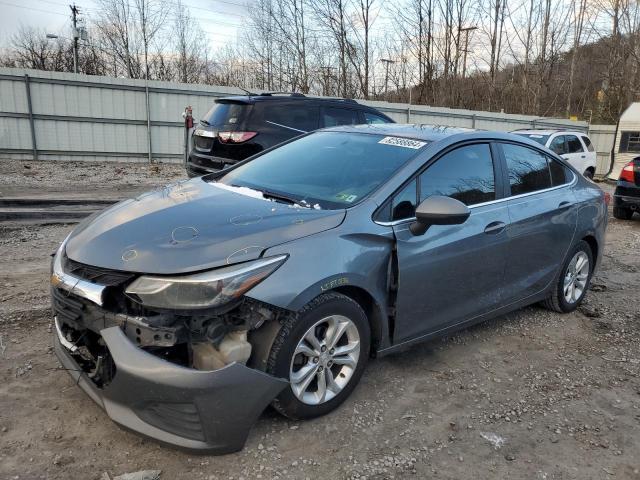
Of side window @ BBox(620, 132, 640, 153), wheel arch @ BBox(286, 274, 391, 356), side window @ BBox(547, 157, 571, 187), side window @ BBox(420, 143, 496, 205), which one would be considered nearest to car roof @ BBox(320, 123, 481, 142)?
side window @ BBox(420, 143, 496, 205)

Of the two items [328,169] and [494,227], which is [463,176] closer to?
[494,227]

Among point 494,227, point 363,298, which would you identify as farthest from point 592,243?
point 363,298

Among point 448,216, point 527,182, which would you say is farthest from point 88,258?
point 527,182

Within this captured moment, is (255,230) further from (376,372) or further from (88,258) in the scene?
(376,372)

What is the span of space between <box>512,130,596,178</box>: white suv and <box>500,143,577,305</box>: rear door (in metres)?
9.15

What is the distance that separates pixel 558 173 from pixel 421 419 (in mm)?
2728

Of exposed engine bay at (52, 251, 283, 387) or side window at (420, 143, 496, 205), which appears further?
side window at (420, 143, 496, 205)

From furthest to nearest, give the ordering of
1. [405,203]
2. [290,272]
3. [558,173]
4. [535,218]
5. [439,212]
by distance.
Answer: [558,173] < [535,218] < [405,203] < [439,212] < [290,272]

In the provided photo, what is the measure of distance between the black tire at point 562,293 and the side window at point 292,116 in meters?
4.80

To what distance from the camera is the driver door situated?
10.7 ft

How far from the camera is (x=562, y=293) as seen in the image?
477cm

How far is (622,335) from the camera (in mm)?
4516

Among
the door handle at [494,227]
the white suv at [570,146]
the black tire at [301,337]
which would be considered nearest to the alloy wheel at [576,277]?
the door handle at [494,227]

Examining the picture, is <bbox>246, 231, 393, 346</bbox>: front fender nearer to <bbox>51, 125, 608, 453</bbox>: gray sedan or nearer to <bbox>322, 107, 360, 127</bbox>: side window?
<bbox>51, 125, 608, 453</bbox>: gray sedan
